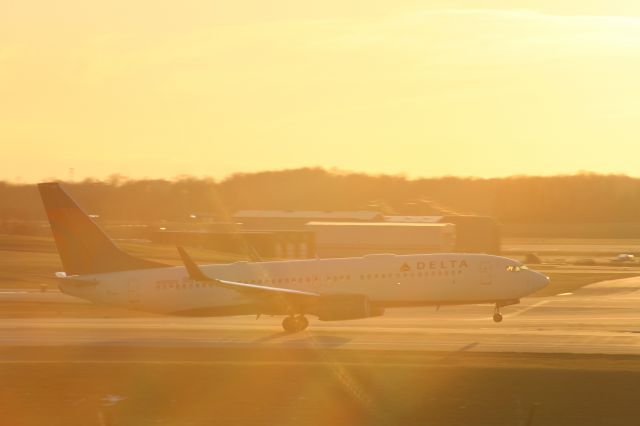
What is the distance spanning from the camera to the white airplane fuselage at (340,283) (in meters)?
42.4

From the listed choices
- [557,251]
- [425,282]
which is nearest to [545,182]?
[557,251]

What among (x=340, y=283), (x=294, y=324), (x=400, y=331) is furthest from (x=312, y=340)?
(x=340, y=283)

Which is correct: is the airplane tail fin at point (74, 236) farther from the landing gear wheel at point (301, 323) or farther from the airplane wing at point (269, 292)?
the landing gear wheel at point (301, 323)

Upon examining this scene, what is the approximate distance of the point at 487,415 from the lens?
75.5ft

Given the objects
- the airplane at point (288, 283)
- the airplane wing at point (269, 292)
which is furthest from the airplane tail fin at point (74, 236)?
the airplane wing at point (269, 292)

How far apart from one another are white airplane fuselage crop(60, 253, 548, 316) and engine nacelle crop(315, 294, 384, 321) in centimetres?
63

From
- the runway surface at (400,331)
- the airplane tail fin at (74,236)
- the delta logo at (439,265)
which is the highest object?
the airplane tail fin at (74,236)

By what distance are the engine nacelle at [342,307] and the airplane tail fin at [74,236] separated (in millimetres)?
10091

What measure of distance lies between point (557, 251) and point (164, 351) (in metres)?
91.3

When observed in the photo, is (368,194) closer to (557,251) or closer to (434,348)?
(557,251)

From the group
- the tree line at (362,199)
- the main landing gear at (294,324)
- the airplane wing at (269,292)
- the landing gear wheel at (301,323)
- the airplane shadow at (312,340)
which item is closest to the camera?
the airplane shadow at (312,340)

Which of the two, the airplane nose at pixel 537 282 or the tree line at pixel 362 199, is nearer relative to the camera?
the airplane nose at pixel 537 282

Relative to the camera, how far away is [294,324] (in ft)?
138

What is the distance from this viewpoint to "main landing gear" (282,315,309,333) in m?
42.0
